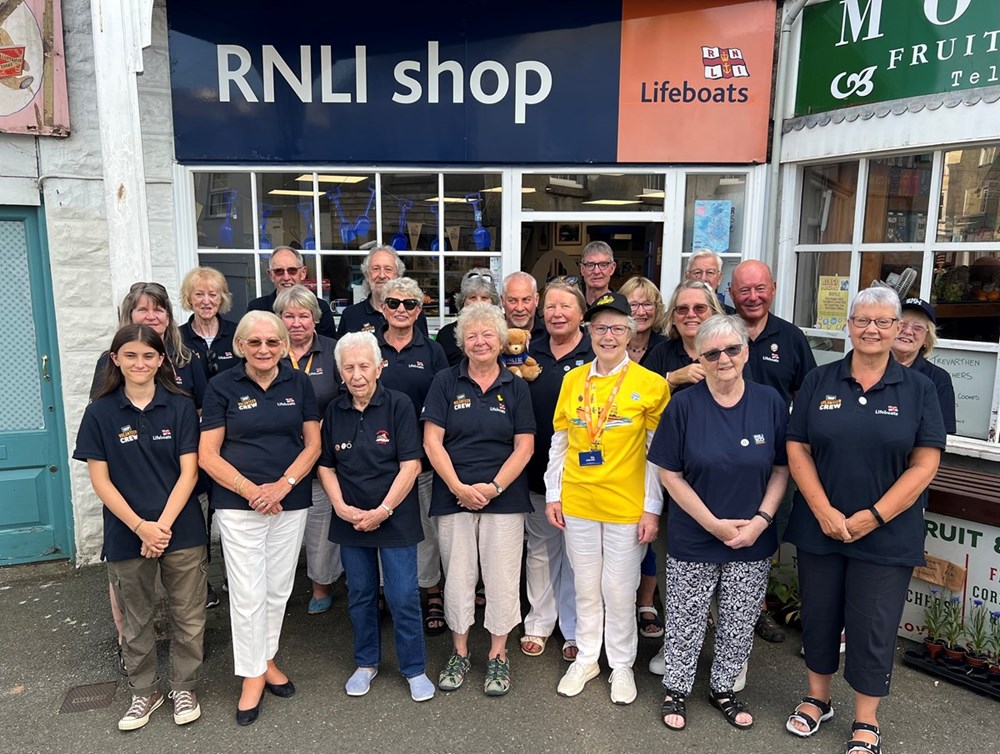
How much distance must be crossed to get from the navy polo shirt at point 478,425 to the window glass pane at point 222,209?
2904 mm

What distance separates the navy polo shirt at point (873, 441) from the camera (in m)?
2.79

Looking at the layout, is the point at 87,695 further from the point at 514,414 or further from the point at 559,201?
the point at 559,201

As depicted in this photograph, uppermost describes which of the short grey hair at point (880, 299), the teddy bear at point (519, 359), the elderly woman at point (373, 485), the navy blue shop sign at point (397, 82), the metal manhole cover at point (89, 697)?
the navy blue shop sign at point (397, 82)

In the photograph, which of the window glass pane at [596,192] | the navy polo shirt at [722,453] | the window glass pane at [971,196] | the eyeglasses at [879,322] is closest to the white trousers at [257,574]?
the navy polo shirt at [722,453]

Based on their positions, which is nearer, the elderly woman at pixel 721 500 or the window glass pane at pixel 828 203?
the elderly woman at pixel 721 500

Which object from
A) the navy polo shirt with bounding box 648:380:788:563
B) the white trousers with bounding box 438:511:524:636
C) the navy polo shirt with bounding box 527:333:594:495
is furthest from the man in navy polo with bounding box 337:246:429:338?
the navy polo shirt with bounding box 648:380:788:563

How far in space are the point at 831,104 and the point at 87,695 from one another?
5.72m

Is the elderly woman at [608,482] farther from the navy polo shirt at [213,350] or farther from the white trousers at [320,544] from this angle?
the navy polo shirt at [213,350]

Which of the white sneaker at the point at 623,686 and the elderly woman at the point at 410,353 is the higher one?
the elderly woman at the point at 410,353

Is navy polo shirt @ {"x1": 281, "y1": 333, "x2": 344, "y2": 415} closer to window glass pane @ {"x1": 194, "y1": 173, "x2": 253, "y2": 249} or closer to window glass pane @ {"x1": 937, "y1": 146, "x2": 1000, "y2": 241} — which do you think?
window glass pane @ {"x1": 194, "y1": 173, "x2": 253, "y2": 249}

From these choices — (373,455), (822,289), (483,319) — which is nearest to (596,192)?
(822,289)

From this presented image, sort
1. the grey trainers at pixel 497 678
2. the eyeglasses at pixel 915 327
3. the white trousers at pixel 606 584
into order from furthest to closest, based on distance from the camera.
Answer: the eyeglasses at pixel 915 327
the grey trainers at pixel 497 678
the white trousers at pixel 606 584

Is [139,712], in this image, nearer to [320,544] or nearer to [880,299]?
[320,544]

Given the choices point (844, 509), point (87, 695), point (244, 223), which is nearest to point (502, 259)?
point (244, 223)
